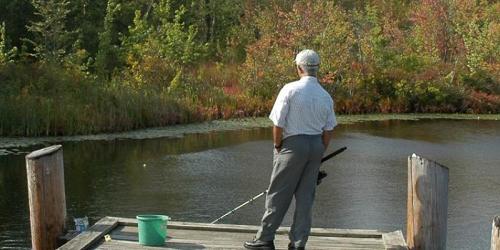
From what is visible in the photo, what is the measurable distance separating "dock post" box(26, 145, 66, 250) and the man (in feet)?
6.01

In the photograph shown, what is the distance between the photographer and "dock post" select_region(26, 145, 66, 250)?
6441 mm

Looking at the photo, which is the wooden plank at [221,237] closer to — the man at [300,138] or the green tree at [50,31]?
the man at [300,138]

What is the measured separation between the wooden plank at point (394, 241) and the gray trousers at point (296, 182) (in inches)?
30.5

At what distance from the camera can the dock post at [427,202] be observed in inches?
241

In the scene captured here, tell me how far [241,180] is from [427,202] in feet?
23.2

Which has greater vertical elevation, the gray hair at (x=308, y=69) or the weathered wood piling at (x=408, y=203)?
the gray hair at (x=308, y=69)

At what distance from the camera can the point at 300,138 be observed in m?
5.68

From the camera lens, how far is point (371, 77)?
2667cm

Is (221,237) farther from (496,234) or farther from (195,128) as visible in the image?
(195,128)

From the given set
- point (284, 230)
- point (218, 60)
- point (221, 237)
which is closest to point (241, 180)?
point (284, 230)

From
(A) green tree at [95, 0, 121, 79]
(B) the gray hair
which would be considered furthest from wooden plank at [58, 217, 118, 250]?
(A) green tree at [95, 0, 121, 79]

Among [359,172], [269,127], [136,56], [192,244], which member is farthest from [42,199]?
[136,56]

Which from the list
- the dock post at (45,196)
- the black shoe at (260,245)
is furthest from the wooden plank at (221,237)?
the dock post at (45,196)

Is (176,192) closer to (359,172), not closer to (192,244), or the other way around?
(359,172)
